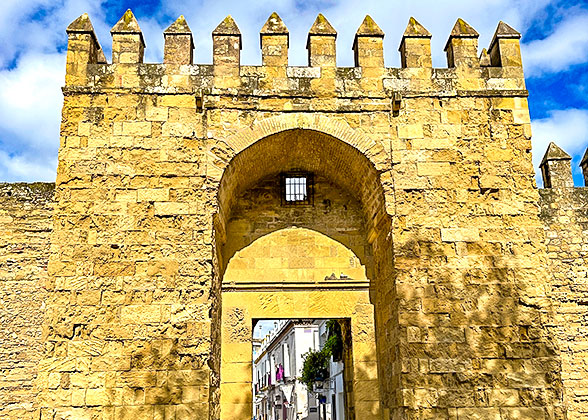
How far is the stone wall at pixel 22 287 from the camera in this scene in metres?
6.88

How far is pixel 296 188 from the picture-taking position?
25.0 ft

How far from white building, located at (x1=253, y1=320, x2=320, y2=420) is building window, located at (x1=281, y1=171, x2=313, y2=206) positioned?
42.2ft

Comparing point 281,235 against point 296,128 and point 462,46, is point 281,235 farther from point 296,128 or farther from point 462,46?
point 462,46

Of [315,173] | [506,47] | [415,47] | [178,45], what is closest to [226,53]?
[178,45]

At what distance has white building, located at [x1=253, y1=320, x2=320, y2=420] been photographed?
23.9 m

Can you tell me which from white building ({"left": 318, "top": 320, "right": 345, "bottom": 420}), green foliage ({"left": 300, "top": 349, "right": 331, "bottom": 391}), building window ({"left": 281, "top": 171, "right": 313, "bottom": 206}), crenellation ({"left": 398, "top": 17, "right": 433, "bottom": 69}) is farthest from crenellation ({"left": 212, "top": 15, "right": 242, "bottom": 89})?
green foliage ({"left": 300, "top": 349, "right": 331, "bottom": 391})

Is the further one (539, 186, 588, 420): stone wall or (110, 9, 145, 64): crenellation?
(539, 186, 588, 420): stone wall

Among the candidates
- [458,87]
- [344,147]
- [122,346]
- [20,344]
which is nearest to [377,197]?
[344,147]

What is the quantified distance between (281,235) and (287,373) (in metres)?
20.4

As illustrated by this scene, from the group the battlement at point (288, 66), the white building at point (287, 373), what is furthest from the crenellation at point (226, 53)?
the white building at point (287, 373)

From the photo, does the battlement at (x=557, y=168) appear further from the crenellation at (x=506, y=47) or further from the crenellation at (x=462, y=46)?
the crenellation at (x=462, y=46)

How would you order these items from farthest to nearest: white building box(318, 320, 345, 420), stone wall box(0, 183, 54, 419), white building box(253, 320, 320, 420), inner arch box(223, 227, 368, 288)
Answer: white building box(253, 320, 320, 420), white building box(318, 320, 345, 420), inner arch box(223, 227, 368, 288), stone wall box(0, 183, 54, 419)

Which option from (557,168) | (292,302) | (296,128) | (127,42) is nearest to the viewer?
(296,128)

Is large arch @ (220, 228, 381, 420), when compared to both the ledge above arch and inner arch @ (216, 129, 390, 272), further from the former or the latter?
the ledge above arch
